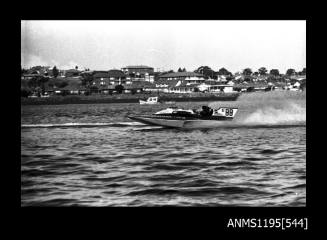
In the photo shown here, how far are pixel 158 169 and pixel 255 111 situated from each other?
16.2m

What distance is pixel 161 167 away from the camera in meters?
13.4

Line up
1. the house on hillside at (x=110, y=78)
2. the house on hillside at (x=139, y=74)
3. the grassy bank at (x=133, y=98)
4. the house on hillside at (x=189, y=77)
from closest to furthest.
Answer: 1. the grassy bank at (x=133, y=98)
2. the house on hillside at (x=189, y=77)
3. the house on hillside at (x=110, y=78)
4. the house on hillside at (x=139, y=74)

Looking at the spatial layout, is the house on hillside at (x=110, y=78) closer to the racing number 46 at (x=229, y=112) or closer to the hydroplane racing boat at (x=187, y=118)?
the hydroplane racing boat at (x=187, y=118)

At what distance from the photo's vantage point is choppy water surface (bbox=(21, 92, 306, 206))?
10.1 m

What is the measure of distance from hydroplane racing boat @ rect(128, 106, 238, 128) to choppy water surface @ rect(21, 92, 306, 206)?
0.53m

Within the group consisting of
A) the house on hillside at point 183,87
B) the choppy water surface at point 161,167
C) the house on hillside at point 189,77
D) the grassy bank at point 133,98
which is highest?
the house on hillside at point 189,77

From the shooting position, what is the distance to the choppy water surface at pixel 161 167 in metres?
10.1

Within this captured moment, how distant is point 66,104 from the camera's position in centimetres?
5578

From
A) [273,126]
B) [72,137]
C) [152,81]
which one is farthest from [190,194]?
[152,81]

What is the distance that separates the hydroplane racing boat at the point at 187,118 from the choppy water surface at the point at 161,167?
53cm

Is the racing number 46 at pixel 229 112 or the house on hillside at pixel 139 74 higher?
the house on hillside at pixel 139 74

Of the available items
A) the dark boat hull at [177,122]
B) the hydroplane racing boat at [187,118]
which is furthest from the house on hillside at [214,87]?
the dark boat hull at [177,122]
